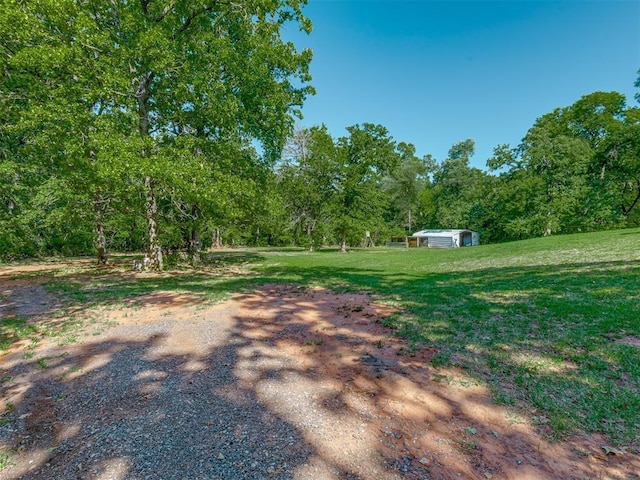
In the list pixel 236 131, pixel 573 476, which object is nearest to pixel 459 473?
pixel 573 476

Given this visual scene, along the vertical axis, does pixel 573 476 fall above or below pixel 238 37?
below

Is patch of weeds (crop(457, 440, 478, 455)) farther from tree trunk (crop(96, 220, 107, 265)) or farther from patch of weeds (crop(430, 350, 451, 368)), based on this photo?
tree trunk (crop(96, 220, 107, 265))

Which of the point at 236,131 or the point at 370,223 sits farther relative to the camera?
the point at 370,223

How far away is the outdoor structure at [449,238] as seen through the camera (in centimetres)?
4028

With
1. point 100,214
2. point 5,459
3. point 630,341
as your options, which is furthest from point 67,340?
point 100,214

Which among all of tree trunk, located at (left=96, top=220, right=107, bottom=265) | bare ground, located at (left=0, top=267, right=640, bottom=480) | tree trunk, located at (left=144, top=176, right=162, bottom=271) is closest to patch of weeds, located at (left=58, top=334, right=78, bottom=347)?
bare ground, located at (left=0, top=267, right=640, bottom=480)

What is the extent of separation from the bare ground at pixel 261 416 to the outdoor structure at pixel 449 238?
126 feet

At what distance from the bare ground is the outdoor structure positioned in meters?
38.3

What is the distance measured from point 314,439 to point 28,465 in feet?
7.90

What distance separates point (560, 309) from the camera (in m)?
6.09

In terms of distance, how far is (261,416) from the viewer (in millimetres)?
3150

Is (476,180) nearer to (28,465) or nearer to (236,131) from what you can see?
(236,131)

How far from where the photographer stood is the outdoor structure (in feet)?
132

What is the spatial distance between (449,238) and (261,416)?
41.4m
